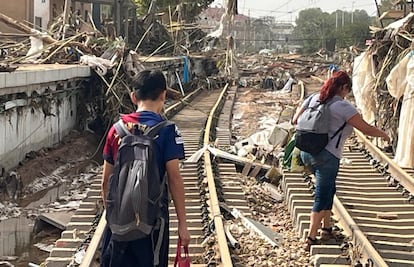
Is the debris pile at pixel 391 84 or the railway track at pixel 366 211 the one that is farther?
the debris pile at pixel 391 84

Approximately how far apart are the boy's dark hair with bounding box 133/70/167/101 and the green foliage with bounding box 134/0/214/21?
3669 centimetres

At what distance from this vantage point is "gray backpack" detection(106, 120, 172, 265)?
12.9 ft

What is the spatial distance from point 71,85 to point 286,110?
5354 mm

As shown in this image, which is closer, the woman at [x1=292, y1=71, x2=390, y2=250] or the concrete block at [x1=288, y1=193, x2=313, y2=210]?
the woman at [x1=292, y1=71, x2=390, y2=250]

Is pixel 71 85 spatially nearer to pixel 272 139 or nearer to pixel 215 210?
pixel 272 139

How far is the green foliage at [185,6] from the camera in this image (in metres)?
41.6

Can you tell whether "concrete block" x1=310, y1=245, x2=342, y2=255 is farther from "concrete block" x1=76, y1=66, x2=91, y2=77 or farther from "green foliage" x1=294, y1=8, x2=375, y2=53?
"green foliage" x1=294, y1=8, x2=375, y2=53

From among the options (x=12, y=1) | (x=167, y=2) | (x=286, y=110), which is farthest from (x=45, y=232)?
(x=167, y=2)

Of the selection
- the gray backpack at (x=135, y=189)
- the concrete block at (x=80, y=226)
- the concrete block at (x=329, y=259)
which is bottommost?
the concrete block at (x=80, y=226)

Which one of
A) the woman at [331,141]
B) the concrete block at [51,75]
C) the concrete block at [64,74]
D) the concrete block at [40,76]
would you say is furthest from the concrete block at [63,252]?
the concrete block at [64,74]

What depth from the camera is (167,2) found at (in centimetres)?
4178

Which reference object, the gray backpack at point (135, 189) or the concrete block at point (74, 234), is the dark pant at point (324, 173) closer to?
the concrete block at point (74, 234)

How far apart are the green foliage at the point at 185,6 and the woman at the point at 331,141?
113ft

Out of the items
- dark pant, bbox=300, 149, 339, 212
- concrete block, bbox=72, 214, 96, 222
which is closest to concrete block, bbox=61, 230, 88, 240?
concrete block, bbox=72, 214, 96, 222
